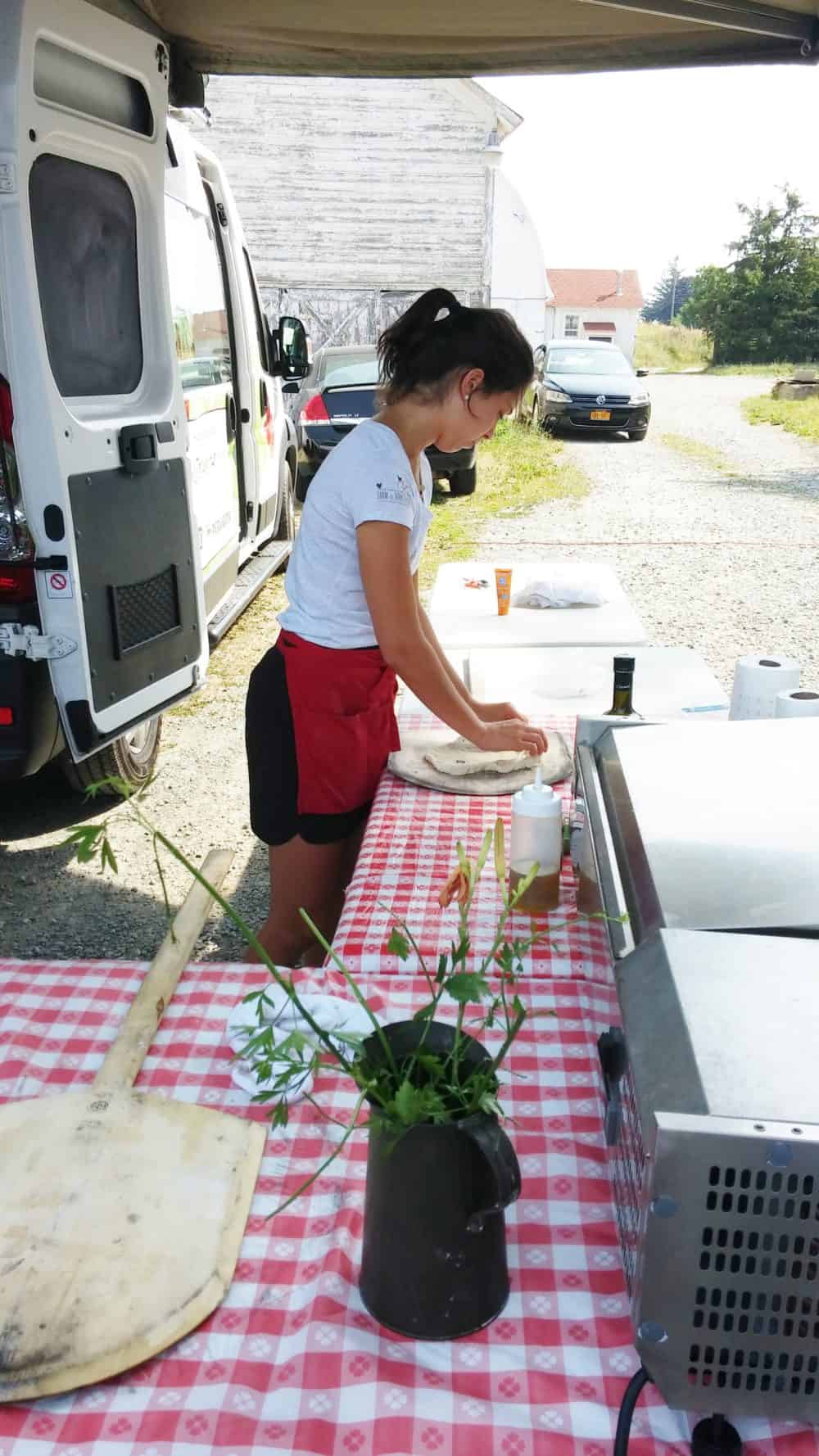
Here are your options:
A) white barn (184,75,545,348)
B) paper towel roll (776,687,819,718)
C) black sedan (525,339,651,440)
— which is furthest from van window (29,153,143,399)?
white barn (184,75,545,348)

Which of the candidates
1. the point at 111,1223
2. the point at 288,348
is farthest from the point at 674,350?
the point at 111,1223

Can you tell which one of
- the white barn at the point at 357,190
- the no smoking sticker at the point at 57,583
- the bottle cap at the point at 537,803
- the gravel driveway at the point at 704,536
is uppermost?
the white barn at the point at 357,190

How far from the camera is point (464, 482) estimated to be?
11859 mm

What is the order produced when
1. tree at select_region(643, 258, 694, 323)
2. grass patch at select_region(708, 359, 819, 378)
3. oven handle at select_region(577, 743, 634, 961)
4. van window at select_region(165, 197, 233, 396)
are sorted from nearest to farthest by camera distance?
oven handle at select_region(577, 743, 634, 961) < van window at select_region(165, 197, 233, 396) < grass patch at select_region(708, 359, 819, 378) < tree at select_region(643, 258, 694, 323)

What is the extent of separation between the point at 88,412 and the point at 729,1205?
2.97 meters

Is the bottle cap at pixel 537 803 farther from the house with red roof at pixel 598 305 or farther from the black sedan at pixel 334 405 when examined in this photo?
the house with red roof at pixel 598 305

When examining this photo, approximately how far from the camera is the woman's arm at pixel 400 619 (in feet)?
6.47

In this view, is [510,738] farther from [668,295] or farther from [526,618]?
[668,295]

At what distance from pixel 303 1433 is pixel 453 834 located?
1.21 meters

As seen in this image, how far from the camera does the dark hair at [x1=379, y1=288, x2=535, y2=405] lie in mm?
2012

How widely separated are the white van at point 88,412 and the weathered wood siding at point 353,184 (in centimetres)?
1529

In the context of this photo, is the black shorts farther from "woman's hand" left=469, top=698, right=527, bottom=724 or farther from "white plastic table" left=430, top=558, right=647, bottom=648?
"white plastic table" left=430, top=558, right=647, bottom=648

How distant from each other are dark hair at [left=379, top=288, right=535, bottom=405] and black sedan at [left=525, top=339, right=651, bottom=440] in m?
15.3

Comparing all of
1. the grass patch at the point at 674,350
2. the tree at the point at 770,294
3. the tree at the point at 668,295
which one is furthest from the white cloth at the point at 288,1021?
the tree at the point at 668,295
